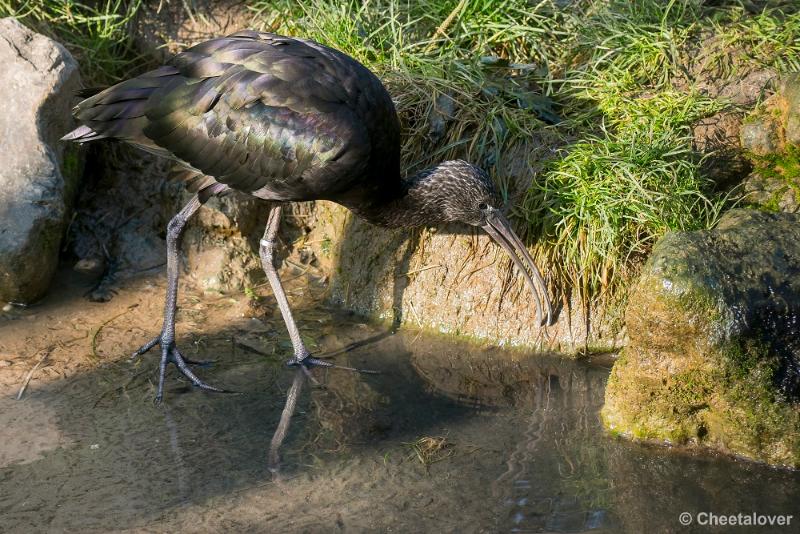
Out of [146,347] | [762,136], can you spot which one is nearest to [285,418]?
[146,347]

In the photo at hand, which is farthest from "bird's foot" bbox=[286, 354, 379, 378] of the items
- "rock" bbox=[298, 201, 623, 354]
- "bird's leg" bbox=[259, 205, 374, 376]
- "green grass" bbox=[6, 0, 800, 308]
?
"green grass" bbox=[6, 0, 800, 308]

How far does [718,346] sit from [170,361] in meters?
2.94

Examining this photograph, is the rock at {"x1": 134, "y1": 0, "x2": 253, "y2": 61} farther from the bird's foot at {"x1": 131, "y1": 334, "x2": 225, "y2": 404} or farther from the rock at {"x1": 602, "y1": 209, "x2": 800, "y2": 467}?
the rock at {"x1": 602, "y1": 209, "x2": 800, "y2": 467}

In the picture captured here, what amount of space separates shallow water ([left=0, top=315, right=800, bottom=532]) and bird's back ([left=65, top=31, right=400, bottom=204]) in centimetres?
110

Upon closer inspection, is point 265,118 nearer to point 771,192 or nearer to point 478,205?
point 478,205

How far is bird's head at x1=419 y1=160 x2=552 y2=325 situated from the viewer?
18.0ft

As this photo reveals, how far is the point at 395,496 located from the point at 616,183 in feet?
7.99

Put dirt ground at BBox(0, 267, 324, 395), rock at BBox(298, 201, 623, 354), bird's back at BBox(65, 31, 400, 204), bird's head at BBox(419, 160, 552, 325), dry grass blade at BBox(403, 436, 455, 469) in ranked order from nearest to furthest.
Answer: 1. dry grass blade at BBox(403, 436, 455, 469)
2. bird's back at BBox(65, 31, 400, 204)
3. dirt ground at BBox(0, 267, 324, 395)
4. bird's head at BBox(419, 160, 552, 325)
5. rock at BBox(298, 201, 623, 354)

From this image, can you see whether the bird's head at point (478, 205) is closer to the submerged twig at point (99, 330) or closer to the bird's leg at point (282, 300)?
the bird's leg at point (282, 300)

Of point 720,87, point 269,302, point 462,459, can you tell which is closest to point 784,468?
point 462,459

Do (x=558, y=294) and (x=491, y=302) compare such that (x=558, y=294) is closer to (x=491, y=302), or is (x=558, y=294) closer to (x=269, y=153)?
(x=491, y=302)

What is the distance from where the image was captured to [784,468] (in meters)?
4.31

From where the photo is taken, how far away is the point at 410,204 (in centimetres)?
559

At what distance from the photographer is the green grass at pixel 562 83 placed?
5.55 m
